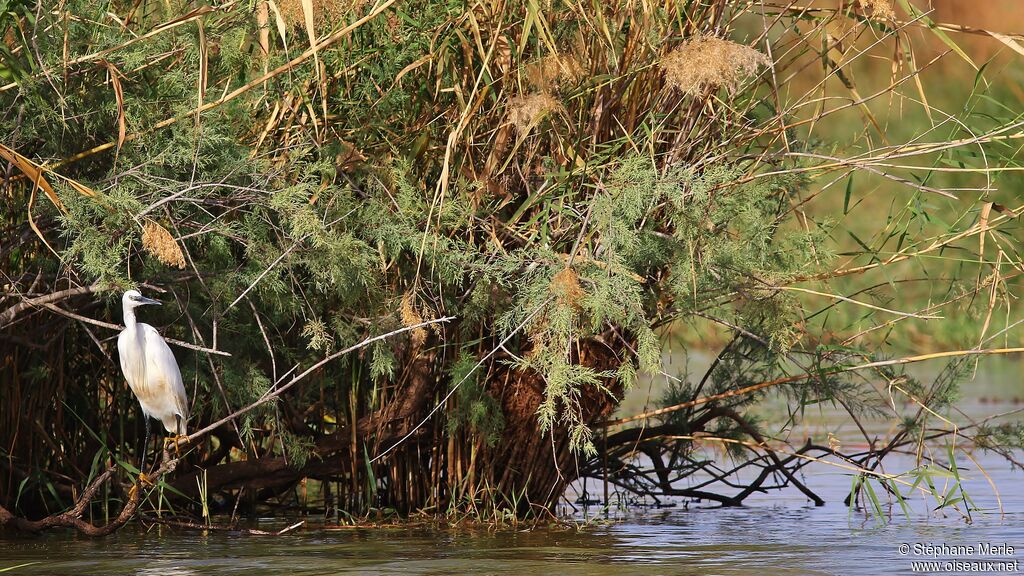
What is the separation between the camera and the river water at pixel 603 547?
402cm

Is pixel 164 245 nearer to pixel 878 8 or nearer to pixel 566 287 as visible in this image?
pixel 566 287

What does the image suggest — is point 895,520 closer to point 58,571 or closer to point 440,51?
point 440,51

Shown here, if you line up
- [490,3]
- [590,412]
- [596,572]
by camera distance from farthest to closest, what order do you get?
[590,412], [490,3], [596,572]

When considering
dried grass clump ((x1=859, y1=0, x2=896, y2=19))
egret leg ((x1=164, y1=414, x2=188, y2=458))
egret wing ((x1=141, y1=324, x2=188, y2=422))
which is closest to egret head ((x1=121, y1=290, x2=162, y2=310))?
egret wing ((x1=141, y1=324, x2=188, y2=422))

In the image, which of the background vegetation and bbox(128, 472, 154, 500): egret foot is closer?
the background vegetation

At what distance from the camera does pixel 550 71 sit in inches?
157

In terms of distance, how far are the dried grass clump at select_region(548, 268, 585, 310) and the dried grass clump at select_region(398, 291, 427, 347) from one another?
487 mm

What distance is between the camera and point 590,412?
468 cm

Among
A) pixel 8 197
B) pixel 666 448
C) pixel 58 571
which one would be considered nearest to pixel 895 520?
pixel 666 448

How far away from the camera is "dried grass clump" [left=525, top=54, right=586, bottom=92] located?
4.00 metres

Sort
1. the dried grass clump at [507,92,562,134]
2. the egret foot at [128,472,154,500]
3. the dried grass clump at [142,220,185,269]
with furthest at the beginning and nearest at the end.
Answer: the egret foot at [128,472,154,500] < the dried grass clump at [507,92,562,134] < the dried grass clump at [142,220,185,269]

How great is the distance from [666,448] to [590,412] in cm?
71

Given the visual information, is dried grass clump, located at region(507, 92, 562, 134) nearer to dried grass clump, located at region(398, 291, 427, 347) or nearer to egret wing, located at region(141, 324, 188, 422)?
dried grass clump, located at region(398, 291, 427, 347)

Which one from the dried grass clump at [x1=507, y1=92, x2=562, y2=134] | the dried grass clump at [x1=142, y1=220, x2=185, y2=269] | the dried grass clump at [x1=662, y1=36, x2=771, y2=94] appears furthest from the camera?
the dried grass clump at [x1=507, y1=92, x2=562, y2=134]
